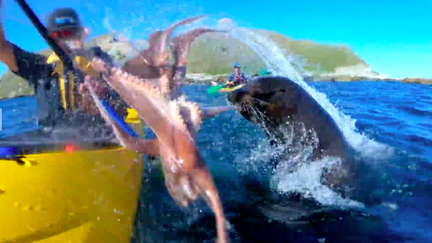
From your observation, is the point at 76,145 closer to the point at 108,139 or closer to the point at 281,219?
the point at 108,139

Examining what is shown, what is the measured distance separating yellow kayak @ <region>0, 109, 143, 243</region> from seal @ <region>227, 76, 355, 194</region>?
6.13 ft

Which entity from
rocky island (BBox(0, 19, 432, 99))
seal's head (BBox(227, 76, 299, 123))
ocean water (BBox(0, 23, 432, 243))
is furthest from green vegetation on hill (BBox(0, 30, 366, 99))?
seal's head (BBox(227, 76, 299, 123))

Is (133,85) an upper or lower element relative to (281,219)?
upper

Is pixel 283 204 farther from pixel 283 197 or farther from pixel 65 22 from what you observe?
pixel 65 22

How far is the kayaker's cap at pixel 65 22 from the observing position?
7.09 feet

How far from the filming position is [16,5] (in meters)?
2.30

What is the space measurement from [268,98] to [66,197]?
9.14ft

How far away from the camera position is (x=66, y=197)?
2775mm

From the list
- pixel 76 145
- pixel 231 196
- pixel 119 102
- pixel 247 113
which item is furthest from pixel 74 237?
pixel 247 113

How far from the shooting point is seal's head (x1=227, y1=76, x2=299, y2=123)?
175 inches

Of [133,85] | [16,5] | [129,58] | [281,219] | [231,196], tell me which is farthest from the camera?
[231,196]

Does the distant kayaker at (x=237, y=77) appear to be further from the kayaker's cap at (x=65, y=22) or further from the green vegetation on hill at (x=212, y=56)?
the kayaker's cap at (x=65, y=22)

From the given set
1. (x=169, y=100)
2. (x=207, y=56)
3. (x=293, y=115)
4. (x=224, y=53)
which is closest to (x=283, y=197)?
(x=293, y=115)

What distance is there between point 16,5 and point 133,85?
118cm
